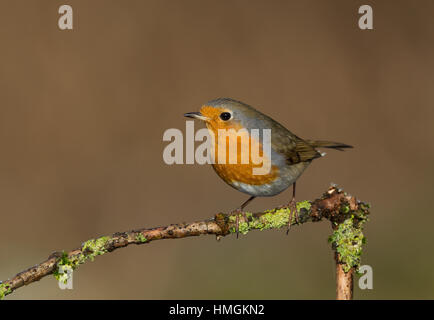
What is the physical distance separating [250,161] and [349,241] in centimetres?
81

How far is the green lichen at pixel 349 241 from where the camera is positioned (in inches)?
87.4

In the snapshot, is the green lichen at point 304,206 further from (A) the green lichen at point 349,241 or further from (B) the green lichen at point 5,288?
(B) the green lichen at point 5,288

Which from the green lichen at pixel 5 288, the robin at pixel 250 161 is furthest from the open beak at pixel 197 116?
the green lichen at pixel 5 288

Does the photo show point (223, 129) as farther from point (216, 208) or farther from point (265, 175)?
point (216, 208)

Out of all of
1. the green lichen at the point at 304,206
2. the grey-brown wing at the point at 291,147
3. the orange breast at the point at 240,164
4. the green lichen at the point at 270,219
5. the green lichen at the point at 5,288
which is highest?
the grey-brown wing at the point at 291,147

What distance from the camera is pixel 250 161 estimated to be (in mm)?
2938

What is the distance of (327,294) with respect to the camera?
4.97m

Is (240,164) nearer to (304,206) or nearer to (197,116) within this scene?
(197,116)

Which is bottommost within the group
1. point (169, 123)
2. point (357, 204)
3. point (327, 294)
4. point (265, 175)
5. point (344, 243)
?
point (327, 294)

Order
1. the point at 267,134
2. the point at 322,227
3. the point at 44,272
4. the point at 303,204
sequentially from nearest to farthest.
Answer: the point at 44,272
the point at 303,204
the point at 267,134
the point at 322,227

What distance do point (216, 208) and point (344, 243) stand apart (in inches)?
165

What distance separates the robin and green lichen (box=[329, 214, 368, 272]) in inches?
20.7

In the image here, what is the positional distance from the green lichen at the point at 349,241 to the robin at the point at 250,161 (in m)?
0.52

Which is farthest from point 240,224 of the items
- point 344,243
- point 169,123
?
point 169,123
